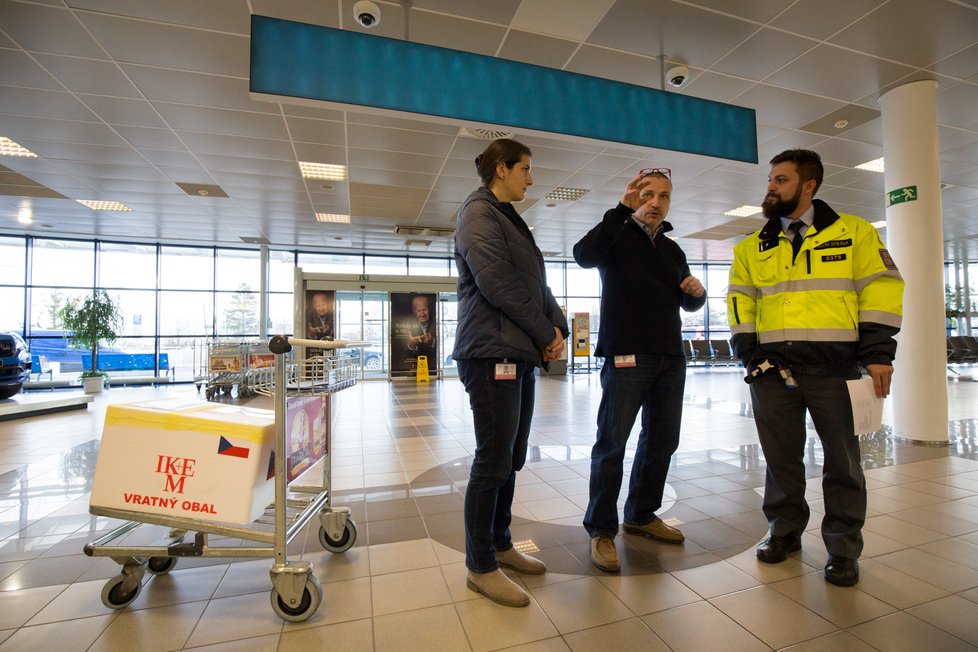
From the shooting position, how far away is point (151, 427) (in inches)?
61.6

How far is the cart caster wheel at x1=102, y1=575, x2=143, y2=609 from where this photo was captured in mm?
1620

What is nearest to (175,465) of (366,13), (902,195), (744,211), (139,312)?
(366,13)

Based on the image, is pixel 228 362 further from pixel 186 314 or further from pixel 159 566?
pixel 159 566

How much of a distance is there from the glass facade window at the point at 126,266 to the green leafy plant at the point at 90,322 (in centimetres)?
153

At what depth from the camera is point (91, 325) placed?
9.38 m

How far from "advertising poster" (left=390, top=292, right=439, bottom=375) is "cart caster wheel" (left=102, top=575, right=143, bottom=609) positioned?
970 cm

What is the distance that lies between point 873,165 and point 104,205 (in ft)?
41.5

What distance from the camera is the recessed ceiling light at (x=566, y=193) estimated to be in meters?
7.43

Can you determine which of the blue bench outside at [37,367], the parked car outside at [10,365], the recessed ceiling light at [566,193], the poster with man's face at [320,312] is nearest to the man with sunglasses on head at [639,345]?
the recessed ceiling light at [566,193]

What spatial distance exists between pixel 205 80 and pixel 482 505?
4667 mm

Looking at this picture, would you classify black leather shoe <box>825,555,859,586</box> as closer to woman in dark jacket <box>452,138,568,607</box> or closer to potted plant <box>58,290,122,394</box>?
woman in dark jacket <box>452,138,568,607</box>

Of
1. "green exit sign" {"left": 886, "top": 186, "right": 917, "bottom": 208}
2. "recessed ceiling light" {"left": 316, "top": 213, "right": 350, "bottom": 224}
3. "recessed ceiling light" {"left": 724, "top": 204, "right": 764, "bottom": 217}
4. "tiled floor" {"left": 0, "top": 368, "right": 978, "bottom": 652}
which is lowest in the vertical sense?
"tiled floor" {"left": 0, "top": 368, "right": 978, "bottom": 652}

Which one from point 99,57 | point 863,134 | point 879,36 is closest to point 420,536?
point 99,57

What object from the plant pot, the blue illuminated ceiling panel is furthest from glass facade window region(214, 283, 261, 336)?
the blue illuminated ceiling panel
